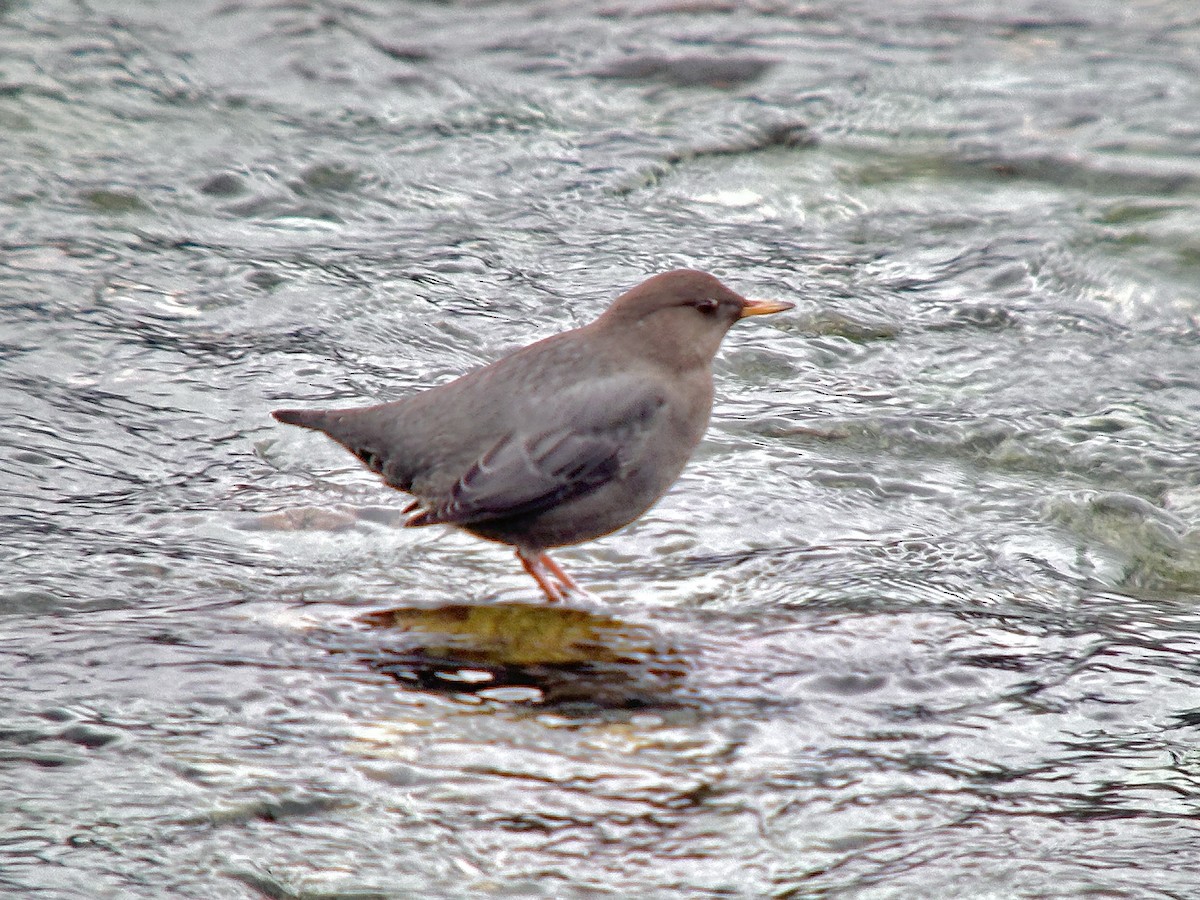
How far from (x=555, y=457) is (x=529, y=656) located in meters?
0.59

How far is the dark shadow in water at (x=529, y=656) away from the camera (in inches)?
Result: 136

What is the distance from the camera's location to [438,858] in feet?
9.39

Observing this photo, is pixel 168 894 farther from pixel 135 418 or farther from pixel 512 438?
pixel 135 418

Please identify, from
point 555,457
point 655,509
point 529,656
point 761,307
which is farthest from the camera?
point 655,509

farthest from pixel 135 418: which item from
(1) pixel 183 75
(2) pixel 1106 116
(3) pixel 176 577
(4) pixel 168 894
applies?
(2) pixel 1106 116

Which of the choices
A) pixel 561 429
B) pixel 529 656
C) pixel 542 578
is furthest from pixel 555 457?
pixel 529 656

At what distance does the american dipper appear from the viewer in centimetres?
396

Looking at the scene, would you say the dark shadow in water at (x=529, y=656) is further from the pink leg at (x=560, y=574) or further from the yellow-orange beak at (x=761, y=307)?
the yellow-orange beak at (x=761, y=307)

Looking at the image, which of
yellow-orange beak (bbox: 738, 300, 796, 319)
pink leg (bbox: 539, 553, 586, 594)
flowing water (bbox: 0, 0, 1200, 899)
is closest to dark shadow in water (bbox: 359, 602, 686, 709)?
flowing water (bbox: 0, 0, 1200, 899)

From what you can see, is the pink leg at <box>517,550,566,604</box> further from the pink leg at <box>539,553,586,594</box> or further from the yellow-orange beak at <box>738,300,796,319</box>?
the yellow-orange beak at <box>738,300,796,319</box>

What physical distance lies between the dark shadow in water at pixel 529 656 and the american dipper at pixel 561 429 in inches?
8.3

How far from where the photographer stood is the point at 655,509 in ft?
15.0

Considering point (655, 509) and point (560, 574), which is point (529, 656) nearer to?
point (560, 574)

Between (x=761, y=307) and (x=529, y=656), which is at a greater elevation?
(x=761, y=307)
